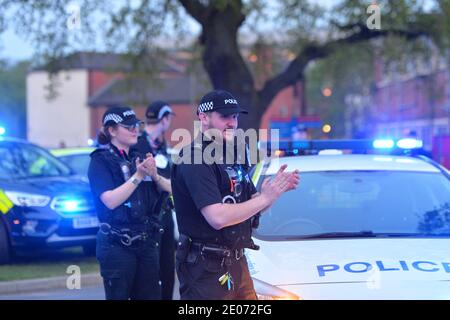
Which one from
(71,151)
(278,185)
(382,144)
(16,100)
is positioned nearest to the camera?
(278,185)

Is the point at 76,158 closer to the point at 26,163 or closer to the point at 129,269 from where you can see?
the point at 26,163

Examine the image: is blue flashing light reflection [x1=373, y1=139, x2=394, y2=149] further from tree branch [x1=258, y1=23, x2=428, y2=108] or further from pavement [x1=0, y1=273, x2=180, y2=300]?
tree branch [x1=258, y1=23, x2=428, y2=108]

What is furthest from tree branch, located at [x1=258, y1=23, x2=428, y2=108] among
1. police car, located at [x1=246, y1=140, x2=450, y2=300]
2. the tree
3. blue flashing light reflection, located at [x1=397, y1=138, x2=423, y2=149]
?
police car, located at [x1=246, y1=140, x2=450, y2=300]

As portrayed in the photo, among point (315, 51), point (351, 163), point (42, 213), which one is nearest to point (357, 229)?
point (351, 163)

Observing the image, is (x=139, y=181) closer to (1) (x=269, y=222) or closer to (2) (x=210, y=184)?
(1) (x=269, y=222)

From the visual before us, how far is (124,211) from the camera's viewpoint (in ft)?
16.9

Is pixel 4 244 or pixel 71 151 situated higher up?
pixel 71 151

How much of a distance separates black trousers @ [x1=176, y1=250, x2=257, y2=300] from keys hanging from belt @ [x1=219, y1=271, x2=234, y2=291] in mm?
11

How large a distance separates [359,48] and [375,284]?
17929mm

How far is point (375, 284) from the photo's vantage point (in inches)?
158

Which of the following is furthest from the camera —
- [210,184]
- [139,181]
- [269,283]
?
[139,181]

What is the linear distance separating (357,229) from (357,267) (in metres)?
0.85

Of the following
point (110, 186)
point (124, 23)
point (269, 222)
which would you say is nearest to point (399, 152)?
point (269, 222)

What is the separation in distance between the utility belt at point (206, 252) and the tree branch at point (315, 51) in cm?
1440
